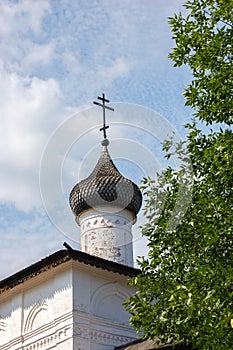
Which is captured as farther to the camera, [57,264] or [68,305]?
[57,264]

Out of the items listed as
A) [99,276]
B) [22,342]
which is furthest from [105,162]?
[22,342]

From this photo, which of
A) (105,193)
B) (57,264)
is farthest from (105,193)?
(57,264)

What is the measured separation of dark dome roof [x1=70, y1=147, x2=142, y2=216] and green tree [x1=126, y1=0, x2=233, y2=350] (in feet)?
24.1

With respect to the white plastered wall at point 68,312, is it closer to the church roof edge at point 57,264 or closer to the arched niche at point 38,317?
the arched niche at point 38,317

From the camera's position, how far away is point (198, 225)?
6.75 meters

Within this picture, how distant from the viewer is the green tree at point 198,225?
6.15 metres

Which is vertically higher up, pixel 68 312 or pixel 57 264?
pixel 57 264

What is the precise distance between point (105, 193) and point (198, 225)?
8242 millimetres

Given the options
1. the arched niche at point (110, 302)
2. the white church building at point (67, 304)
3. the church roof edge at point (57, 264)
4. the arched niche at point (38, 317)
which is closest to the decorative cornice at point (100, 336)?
the white church building at point (67, 304)

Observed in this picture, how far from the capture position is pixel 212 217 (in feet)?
21.5

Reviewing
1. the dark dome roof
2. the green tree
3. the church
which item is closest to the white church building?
the church

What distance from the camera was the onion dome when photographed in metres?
14.9

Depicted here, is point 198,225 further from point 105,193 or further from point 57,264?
point 105,193

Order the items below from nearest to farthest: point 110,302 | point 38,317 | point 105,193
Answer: point 38,317
point 110,302
point 105,193
